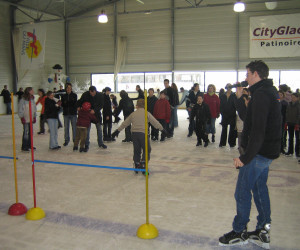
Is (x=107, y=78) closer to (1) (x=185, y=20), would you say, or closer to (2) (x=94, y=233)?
(1) (x=185, y=20)

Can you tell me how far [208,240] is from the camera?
3205 millimetres

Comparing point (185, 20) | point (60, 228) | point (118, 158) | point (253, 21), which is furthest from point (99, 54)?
point (60, 228)

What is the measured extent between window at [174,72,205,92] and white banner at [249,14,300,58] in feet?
12.3

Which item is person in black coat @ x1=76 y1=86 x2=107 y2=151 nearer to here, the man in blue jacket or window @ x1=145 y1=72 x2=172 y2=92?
the man in blue jacket

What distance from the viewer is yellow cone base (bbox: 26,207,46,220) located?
3.74m

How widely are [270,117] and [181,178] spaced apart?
2.98m

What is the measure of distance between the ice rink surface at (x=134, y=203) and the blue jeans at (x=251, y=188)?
0.30m

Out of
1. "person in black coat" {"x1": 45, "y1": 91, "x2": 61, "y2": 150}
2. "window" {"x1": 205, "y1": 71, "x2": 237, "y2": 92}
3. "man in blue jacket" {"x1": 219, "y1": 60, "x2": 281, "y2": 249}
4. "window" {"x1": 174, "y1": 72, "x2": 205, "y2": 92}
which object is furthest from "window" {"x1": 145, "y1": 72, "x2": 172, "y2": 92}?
"man in blue jacket" {"x1": 219, "y1": 60, "x2": 281, "y2": 249}

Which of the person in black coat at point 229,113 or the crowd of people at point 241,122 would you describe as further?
the person in black coat at point 229,113

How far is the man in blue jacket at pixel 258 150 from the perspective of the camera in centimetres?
266

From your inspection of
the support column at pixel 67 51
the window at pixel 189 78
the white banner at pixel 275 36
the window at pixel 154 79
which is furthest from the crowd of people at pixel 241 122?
the support column at pixel 67 51

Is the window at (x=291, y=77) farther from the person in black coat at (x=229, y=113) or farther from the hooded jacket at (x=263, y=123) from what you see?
the hooded jacket at (x=263, y=123)

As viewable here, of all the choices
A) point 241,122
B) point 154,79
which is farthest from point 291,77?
point 241,122

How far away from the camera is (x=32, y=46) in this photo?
16.4 metres
